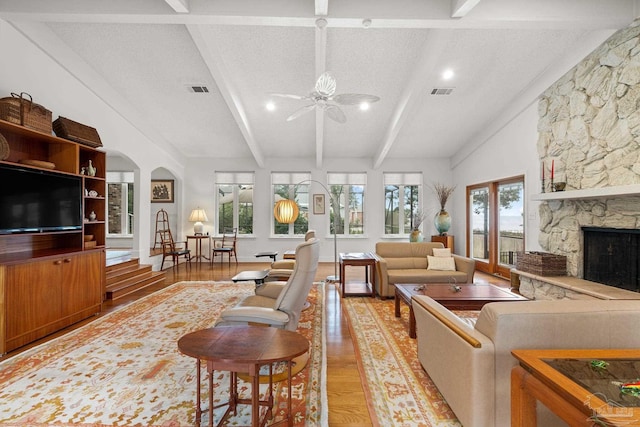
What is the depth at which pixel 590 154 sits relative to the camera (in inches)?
171

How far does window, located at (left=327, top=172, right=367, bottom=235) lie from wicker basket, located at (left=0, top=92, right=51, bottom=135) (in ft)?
20.2

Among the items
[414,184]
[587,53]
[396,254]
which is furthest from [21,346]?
[414,184]

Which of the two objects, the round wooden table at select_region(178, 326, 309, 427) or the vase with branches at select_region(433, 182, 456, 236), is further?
the vase with branches at select_region(433, 182, 456, 236)

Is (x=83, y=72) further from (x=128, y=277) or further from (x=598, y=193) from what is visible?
(x=598, y=193)

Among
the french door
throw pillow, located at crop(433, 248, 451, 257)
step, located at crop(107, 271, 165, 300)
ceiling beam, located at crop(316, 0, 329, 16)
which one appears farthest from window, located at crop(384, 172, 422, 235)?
ceiling beam, located at crop(316, 0, 329, 16)

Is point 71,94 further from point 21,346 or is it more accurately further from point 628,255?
point 628,255

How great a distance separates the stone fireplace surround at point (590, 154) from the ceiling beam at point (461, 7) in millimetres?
2182

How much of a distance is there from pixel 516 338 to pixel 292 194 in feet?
24.7

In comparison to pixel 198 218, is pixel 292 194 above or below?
above

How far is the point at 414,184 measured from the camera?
28.9ft

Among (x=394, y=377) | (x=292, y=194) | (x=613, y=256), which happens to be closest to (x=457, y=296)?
(x=394, y=377)

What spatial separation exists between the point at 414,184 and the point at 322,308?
5.50 metres

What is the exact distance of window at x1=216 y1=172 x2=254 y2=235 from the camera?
8.82 metres

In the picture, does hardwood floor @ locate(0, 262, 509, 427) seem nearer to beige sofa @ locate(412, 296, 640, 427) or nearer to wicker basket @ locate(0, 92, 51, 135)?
beige sofa @ locate(412, 296, 640, 427)
